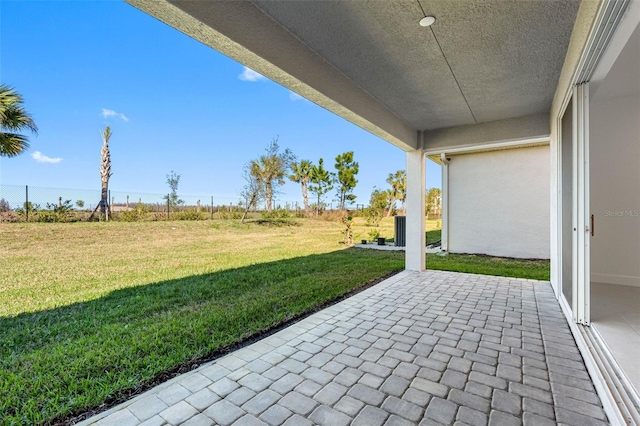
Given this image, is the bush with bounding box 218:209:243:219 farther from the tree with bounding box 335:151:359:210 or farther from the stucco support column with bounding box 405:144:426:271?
the stucco support column with bounding box 405:144:426:271

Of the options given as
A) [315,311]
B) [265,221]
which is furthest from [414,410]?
[265,221]

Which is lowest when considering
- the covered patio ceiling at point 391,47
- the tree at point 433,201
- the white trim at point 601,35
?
the tree at point 433,201

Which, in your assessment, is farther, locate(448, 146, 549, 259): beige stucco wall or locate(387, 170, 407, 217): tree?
locate(387, 170, 407, 217): tree

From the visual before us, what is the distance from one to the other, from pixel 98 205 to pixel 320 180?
15.4 metres

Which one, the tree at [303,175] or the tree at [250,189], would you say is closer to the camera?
the tree at [250,189]

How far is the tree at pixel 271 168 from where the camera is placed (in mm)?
16234

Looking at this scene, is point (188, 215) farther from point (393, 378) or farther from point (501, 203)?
point (393, 378)

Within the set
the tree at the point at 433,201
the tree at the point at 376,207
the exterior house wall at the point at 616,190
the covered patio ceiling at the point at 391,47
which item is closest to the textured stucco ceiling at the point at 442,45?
the covered patio ceiling at the point at 391,47

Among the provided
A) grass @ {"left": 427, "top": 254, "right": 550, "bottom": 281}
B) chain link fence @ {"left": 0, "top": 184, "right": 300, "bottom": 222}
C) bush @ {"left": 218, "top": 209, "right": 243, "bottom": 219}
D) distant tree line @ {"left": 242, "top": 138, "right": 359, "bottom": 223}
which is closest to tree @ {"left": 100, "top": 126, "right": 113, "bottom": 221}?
chain link fence @ {"left": 0, "top": 184, "right": 300, "bottom": 222}

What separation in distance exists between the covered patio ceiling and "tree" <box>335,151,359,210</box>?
19252mm

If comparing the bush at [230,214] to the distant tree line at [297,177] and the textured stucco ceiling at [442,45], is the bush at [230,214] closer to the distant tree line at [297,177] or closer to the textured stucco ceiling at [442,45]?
the distant tree line at [297,177]

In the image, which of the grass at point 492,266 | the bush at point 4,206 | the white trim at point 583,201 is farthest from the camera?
the bush at point 4,206

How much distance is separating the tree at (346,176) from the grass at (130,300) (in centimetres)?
1529

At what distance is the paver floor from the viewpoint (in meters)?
1.68
